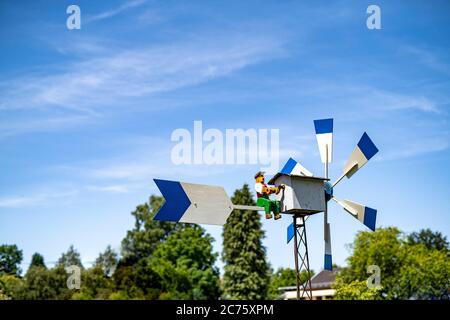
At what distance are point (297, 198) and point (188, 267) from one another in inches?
1465

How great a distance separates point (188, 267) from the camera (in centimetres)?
4416

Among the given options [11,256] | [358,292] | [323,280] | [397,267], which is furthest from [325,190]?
[11,256]

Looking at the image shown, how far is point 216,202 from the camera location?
23.7ft

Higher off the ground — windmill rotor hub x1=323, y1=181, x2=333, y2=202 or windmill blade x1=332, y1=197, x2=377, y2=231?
windmill rotor hub x1=323, y1=181, x2=333, y2=202

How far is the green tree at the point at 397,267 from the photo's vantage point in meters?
34.7

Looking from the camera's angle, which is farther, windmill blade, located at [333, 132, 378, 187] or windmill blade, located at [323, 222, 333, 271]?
windmill blade, located at [333, 132, 378, 187]

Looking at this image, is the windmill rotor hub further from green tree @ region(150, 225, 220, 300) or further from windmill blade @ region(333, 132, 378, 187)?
green tree @ region(150, 225, 220, 300)

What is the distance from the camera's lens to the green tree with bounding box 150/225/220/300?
42.1 meters

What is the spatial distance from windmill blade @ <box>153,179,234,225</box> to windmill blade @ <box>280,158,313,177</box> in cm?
179

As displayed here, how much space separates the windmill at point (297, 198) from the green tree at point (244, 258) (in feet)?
106

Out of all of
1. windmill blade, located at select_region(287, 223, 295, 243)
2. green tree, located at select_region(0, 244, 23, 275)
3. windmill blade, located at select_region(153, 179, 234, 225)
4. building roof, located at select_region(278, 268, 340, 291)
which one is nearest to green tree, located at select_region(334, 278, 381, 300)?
building roof, located at select_region(278, 268, 340, 291)

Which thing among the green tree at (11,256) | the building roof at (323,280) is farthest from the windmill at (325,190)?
the green tree at (11,256)
